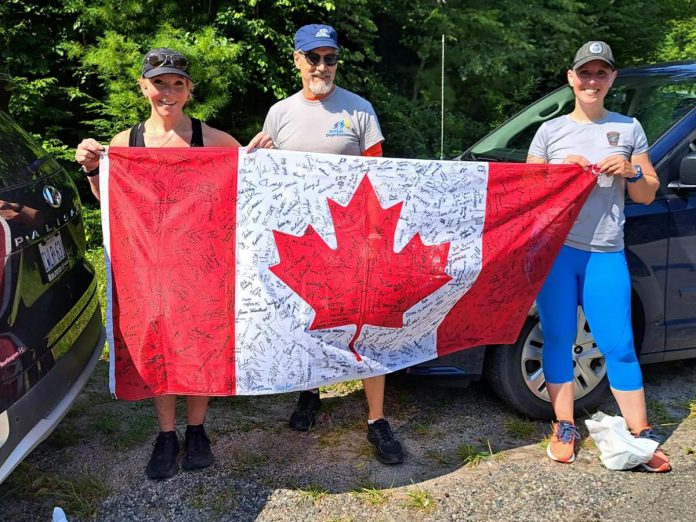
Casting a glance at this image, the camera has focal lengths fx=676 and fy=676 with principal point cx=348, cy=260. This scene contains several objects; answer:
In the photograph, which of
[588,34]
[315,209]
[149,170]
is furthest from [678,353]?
[588,34]

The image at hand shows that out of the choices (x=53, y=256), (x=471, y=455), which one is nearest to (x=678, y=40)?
(x=471, y=455)

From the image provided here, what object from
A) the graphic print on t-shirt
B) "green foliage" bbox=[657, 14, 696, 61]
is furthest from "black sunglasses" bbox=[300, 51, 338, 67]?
"green foliage" bbox=[657, 14, 696, 61]

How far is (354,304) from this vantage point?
3.03 m

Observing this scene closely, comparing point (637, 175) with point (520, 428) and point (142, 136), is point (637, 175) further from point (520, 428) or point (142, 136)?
point (142, 136)

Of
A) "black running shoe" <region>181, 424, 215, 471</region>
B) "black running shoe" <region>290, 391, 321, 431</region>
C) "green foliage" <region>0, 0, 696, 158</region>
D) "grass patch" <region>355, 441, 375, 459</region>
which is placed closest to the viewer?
"black running shoe" <region>181, 424, 215, 471</region>

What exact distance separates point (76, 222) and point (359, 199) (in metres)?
1.39

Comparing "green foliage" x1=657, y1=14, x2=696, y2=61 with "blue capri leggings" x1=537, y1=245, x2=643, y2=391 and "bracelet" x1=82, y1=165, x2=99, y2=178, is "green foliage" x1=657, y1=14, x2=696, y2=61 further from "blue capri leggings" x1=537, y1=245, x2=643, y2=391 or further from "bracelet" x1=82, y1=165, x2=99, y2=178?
"bracelet" x1=82, y1=165, x2=99, y2=178

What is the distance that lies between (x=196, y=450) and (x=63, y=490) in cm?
61

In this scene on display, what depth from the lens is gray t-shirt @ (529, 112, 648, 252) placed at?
121 inches

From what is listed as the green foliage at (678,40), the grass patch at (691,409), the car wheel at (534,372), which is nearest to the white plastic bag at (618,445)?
the car wheel at (534,372)

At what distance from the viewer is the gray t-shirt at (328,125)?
3195mm

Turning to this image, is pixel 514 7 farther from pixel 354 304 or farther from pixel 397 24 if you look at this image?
pixel 354 304

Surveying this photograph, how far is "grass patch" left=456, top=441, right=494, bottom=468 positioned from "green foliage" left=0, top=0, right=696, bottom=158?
4840 mm

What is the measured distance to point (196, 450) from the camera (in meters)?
3.26
